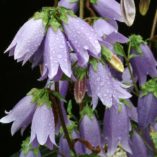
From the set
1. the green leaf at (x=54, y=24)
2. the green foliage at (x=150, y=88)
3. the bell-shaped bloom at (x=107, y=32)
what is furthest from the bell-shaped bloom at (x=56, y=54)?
the green foliage at (x=150, y=88)

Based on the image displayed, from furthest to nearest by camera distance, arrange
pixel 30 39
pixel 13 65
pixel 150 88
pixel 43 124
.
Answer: pixel 13 65 < pixel 150 88 < pixel 43 124 < pixel 30 39

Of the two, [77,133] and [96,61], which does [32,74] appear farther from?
[96,61]

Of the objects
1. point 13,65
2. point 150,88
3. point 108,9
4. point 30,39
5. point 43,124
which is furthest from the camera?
point 13,65

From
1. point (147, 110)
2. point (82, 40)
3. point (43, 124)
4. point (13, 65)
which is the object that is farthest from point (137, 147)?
point (13, 65)

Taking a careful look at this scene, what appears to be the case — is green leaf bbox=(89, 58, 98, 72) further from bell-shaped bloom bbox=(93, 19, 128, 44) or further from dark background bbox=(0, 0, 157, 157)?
dark background bbox=(0, 0, 157, 157)

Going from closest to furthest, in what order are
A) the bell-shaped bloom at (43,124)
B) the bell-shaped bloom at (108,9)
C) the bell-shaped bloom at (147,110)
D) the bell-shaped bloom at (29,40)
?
the bell-shaped bloom at (29,40) < the bell-shaped bloom at (43,124) < the bell-shaped bloom at (108,9) < the bell-shaped bloom at (147,110)

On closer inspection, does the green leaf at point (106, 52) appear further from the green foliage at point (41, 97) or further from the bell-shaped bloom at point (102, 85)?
the green foliage at point (41, 97)

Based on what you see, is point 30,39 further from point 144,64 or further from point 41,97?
point 144,64
